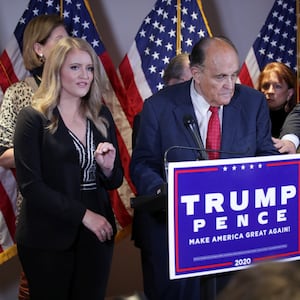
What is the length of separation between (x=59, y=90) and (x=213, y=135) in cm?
66

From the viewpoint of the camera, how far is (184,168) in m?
1.42

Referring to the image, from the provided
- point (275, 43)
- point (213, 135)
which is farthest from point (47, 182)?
point (275, 43)

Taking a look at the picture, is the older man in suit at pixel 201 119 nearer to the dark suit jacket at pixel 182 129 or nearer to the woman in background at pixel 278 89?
the dark suit jacket at pixel 182 129

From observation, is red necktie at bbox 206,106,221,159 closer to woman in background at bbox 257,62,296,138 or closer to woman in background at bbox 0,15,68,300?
woman in background at bbox 0,15,68,300

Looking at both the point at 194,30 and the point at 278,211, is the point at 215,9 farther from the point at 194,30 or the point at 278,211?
the point at 278,211

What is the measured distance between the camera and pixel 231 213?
1476 mm

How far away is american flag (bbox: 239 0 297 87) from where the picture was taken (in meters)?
3.83

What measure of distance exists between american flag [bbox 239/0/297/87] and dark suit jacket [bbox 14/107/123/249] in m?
1.97

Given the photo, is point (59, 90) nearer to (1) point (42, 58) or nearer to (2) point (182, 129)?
(1) point (42, 58)

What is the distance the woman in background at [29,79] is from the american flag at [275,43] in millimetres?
1604

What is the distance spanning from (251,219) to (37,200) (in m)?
0.96

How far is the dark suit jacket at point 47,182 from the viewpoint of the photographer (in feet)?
7.05

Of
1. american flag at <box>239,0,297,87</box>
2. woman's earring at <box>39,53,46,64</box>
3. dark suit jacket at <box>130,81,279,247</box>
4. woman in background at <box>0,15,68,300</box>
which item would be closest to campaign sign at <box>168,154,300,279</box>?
dark suit jacket at <box>130,81,279,247</box>

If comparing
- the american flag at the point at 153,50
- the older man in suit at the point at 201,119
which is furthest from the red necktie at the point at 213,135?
the american flag at the point at 153,50
